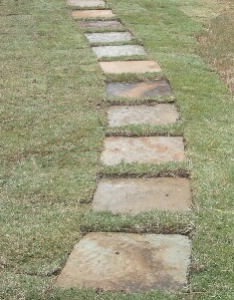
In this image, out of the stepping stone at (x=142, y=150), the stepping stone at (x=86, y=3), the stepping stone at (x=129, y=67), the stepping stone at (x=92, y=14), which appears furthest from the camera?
the stepping stone at (x=86, y=3)

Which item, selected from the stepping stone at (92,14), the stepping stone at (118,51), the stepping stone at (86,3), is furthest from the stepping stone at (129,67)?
the stepping stone at (86,3)

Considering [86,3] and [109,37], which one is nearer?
[109,37]

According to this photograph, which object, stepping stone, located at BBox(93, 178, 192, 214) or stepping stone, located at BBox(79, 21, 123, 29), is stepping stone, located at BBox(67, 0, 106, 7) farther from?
stepping stone, located at BBox(93, 178, 192, 214)

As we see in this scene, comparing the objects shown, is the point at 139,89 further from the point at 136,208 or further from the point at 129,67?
the point at 136,208

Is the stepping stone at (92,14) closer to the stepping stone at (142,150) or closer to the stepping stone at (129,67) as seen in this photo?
the stepping stone at (129,67)

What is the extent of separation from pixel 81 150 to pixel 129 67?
6.45 feet

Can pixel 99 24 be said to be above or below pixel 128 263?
below

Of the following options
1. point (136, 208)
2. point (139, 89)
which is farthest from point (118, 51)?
point (136, 208)

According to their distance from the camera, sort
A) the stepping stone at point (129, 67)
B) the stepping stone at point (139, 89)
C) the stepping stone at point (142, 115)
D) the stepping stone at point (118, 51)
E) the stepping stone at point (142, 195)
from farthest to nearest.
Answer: the stepping stone at point (118, 51) → the stepping stone at point (129, 67) → the stepping stone at point (139, 89) → the stepping stone at point (142, 115) → the stepping stone at point (142, 195)

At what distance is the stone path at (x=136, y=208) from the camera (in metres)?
2.73

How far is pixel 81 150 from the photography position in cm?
402

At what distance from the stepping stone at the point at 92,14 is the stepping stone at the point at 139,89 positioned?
9.19 ft

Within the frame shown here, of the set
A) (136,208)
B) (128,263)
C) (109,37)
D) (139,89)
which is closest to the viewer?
(128,263)

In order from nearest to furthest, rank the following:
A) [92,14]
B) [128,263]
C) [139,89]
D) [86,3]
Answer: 1. [128,263]
2. [139,89]
3. [92,14]
4. [86,3]
